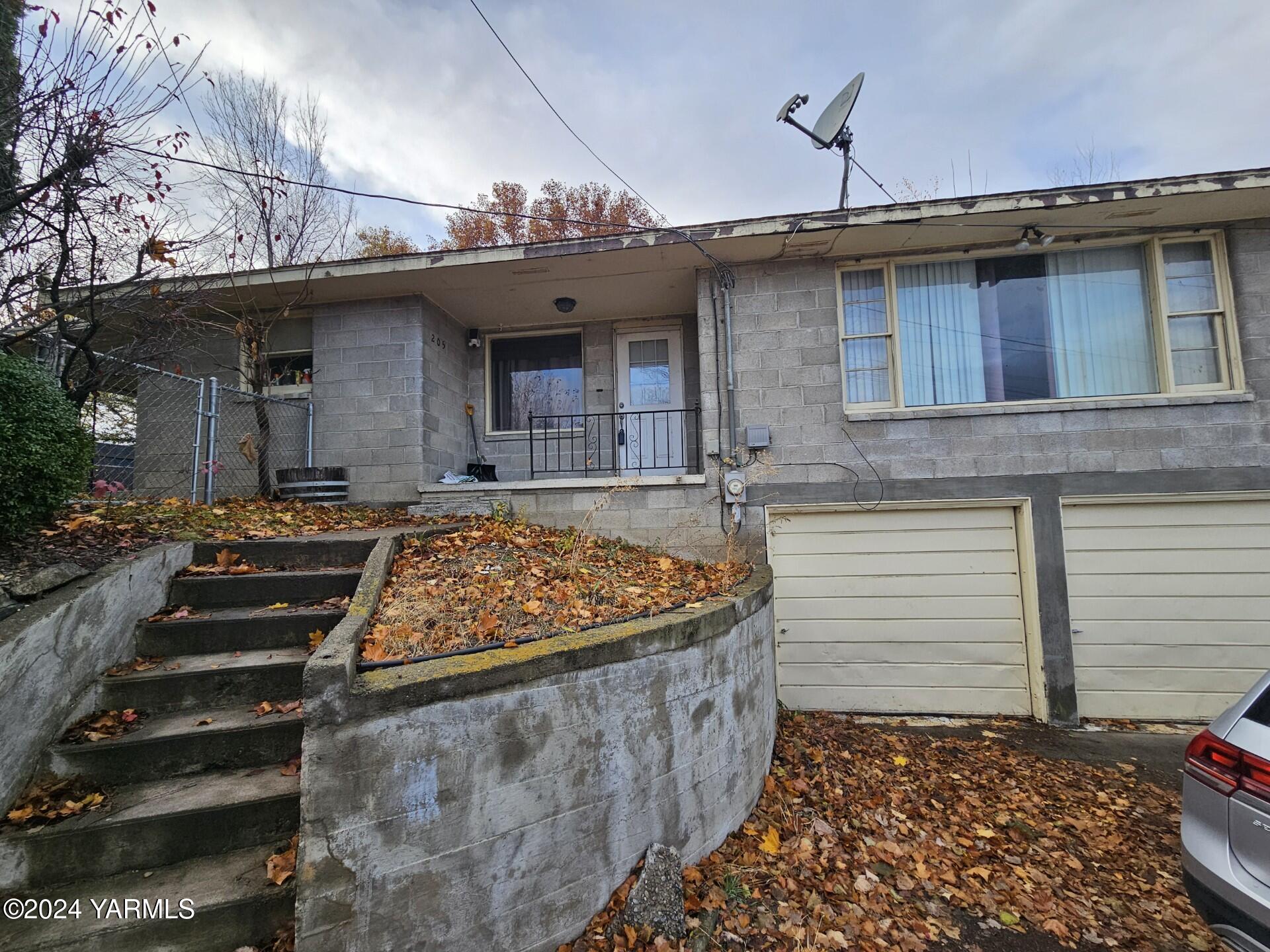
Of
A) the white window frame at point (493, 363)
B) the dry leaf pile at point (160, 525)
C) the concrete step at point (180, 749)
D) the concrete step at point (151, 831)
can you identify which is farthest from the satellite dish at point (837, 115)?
the concrete step at point (151, 831)

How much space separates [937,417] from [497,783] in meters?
5.19

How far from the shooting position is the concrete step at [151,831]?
6.96 feet

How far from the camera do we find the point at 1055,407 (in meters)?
5.28

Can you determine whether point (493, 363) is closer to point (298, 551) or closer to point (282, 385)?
point (282, 385)

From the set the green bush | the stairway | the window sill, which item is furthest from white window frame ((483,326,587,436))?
A: the green bush

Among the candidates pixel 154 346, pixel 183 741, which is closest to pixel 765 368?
pixel 183 741

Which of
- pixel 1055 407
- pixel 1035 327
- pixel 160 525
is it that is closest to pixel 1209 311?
pixel 1035 327

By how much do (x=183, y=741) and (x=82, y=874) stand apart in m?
0.51

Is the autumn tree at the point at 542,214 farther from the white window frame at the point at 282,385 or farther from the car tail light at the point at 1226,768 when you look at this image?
the car tail light at the point at 1226,768

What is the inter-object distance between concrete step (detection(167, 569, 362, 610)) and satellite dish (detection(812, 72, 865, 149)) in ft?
21.7

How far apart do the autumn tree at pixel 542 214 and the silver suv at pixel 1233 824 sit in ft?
45.5

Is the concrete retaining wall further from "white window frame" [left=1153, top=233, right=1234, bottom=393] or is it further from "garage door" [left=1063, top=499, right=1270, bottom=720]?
"white window frame" [left=1153, top=233, right=1234, bottom=393]

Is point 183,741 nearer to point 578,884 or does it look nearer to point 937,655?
point 578,884

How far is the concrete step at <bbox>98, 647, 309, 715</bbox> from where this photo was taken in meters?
2.73
